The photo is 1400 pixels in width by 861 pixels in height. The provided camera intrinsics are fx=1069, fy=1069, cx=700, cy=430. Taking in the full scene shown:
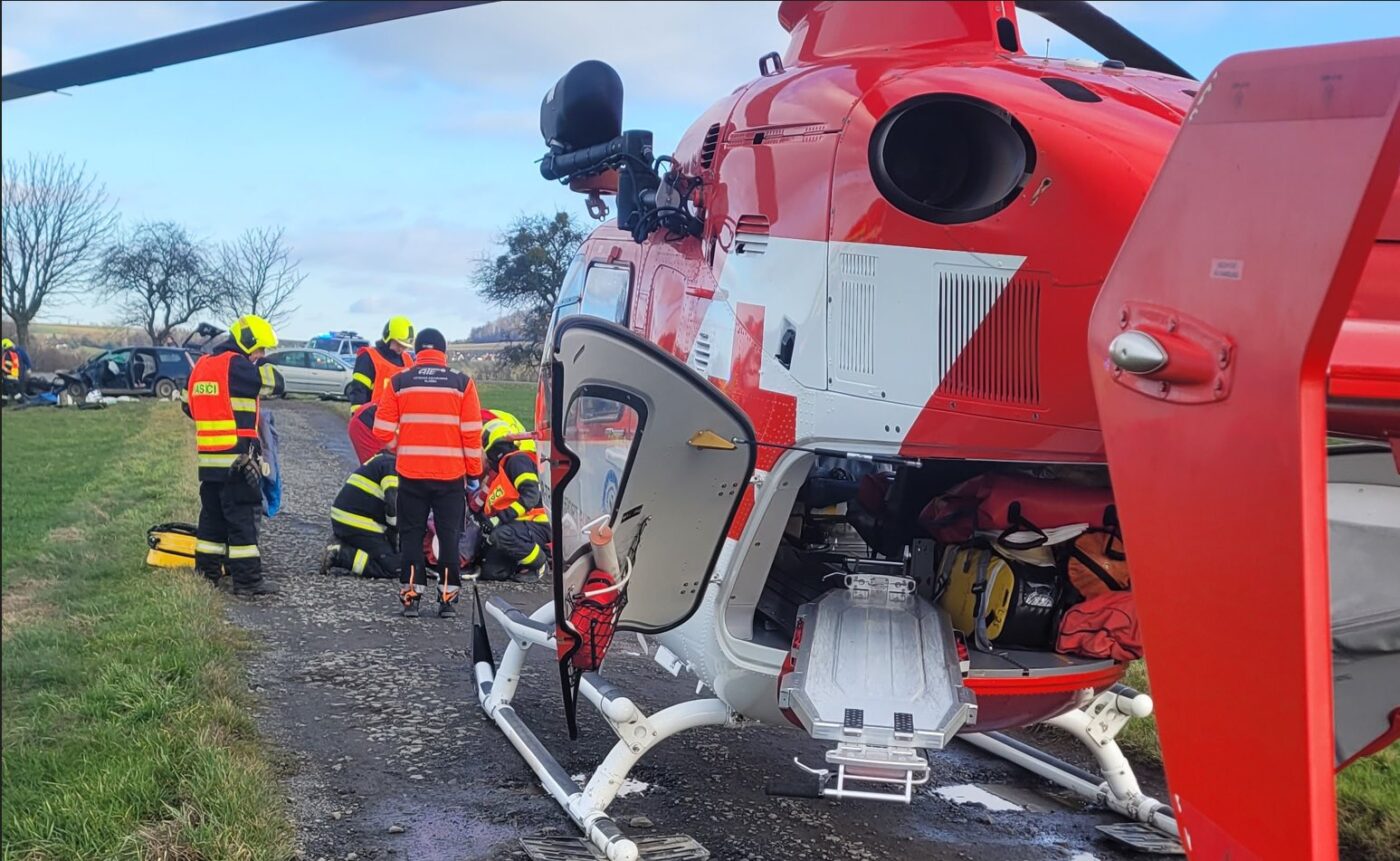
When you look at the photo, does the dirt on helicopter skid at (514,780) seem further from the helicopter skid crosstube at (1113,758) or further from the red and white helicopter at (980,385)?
the red and white helicopter at (980,385)

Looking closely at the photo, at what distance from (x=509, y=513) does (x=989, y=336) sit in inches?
259

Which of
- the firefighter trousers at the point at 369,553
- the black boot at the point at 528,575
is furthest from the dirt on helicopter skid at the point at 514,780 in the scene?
the black boot at the point at 528,575

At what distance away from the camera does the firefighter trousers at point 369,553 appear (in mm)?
8953

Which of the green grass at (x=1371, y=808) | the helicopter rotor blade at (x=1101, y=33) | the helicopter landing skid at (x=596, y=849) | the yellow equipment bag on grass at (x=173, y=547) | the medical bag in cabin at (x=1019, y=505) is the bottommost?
the green grass at (x=1371, y=808)

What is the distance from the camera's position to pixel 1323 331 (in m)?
1.54

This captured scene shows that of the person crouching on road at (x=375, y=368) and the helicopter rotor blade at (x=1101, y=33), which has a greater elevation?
the helicopter rotor blade at (x=1101, y=33)

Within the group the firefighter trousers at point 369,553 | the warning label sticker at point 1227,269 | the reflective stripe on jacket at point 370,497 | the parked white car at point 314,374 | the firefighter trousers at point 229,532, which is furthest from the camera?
the parked white car at point 314,374

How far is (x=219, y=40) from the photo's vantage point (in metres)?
1.21

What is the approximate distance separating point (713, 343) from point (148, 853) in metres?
2.49

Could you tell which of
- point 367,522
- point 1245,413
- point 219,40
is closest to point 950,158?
point 1245,413

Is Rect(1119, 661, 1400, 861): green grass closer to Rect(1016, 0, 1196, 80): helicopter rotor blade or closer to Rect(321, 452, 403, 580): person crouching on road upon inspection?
Rect(1016, 0, 1196, 80): helicopter rotor blade

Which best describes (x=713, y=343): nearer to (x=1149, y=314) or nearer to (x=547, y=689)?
(x=1149, y=314)

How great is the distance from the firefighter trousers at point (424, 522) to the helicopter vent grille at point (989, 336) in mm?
5380

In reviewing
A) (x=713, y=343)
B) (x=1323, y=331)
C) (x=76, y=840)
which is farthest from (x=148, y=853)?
(x=1323, y=331)
